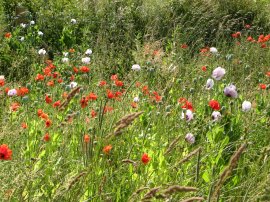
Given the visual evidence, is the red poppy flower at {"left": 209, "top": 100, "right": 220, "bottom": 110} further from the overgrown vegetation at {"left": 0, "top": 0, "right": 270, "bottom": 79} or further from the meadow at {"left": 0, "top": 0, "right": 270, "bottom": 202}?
the overgrown vegetation at {"left": 0, "top": 0, "right": 270, "bottom": 79}

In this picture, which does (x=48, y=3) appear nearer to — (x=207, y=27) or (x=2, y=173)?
(x=207, y=27)

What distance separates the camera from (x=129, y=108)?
3477 millimetres

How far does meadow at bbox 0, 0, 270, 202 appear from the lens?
195cm

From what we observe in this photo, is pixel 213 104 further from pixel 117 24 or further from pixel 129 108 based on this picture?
pixel 117 24

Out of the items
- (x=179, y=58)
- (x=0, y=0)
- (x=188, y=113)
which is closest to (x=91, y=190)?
(x=188, y=113)

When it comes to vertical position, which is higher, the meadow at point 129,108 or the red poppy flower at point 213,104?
the red poppy flower at point 213,104

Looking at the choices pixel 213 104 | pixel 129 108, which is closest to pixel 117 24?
pixel 129 108

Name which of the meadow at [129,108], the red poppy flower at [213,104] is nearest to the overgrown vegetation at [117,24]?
the meadow at [129,108]

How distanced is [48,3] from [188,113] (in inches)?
177

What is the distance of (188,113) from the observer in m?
2.70

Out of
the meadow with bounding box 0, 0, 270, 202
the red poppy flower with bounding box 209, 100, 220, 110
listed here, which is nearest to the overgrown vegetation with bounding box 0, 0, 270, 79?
the meadow with bounding box 0, 0, 270, 202

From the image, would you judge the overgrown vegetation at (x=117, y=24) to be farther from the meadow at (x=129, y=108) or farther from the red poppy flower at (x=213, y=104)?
the red poppy flower at (x=213, y=104)

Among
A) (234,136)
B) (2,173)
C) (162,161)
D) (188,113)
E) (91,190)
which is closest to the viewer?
(2,173)

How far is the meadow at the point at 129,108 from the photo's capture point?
1.95 meters
